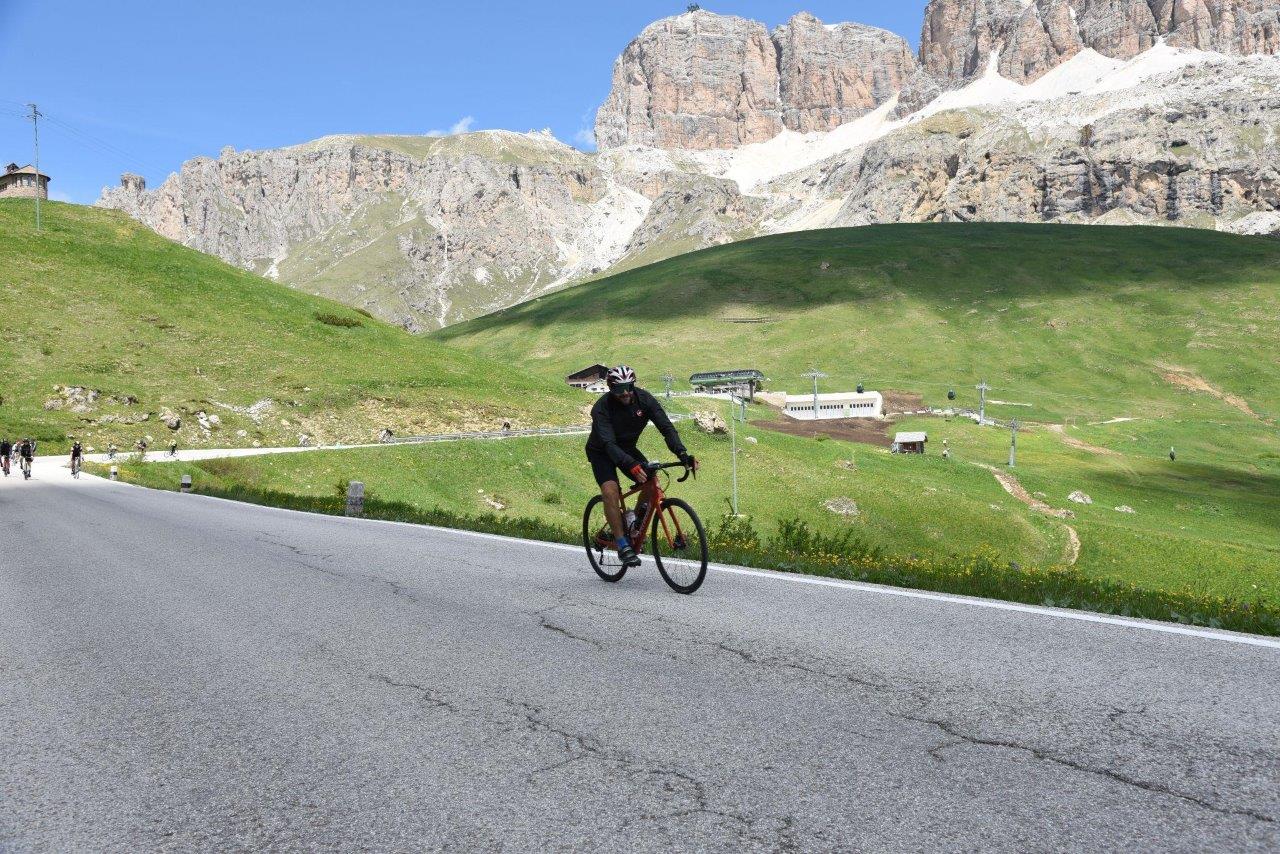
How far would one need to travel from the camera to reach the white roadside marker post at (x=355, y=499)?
23.9 meters

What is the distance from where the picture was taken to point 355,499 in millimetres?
24297

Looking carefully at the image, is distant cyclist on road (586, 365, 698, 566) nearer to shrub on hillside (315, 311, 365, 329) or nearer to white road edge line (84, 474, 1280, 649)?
white road edge line (84, 474, 1280, 649)

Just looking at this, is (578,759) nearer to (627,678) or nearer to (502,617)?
(627,678)

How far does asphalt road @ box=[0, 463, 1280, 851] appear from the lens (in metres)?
4.36

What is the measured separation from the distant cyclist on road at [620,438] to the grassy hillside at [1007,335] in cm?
12324

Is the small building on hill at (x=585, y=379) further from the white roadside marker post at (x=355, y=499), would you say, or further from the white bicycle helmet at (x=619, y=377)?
the white bicycle helmet at (x=619, y=377)

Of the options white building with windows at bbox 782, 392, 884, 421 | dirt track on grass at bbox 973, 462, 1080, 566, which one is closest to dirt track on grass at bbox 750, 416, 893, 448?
white building with windows at bbox 782, 392, 884, 421

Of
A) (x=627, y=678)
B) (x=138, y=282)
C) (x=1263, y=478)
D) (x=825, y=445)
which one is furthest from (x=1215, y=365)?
(x=627, y=678)

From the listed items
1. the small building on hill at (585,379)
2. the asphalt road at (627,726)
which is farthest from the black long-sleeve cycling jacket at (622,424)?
the small building on hill at (585,379)

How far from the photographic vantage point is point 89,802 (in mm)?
4883

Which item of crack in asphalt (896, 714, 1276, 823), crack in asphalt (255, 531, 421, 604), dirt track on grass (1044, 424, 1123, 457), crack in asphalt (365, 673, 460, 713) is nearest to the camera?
crack in asphalt (896, 714, 1276, 823)

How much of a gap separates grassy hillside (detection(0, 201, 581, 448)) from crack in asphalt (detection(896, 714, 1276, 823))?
5581 centimetres

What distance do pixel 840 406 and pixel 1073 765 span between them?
122m

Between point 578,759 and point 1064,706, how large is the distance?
3456 millimetres
